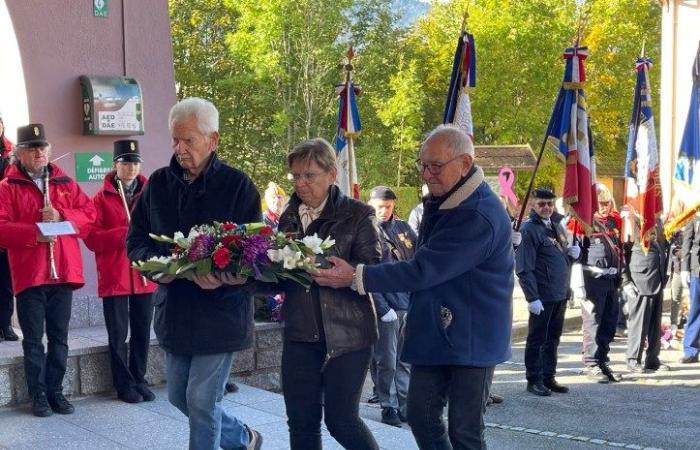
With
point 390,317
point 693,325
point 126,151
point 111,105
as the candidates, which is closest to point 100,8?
point 111,105

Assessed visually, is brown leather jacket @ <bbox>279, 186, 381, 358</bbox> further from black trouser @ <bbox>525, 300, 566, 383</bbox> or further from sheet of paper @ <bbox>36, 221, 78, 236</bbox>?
black trouser @ <bbox>525, 300, 566, 383</bbox>

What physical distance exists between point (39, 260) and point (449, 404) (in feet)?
11.7

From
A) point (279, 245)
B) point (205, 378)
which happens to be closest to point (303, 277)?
point (279, 245)

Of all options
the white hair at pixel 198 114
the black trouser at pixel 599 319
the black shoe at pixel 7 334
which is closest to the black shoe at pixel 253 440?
the white hair at pixel 198 114

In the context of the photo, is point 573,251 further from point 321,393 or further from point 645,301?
point 321,393

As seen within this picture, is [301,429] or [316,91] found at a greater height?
[316,91]

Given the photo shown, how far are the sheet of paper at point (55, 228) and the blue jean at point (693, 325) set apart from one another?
7725 millimetres

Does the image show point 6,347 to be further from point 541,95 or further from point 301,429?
point 541,95

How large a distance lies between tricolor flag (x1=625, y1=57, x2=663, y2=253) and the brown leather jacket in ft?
24.4

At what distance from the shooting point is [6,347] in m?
7.77

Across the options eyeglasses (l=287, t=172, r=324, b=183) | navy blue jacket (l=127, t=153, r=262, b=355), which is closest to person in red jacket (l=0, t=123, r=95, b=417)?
navy blue jacket (l=127, t=153, r=262, b=355)

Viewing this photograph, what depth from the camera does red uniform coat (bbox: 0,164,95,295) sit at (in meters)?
6.89

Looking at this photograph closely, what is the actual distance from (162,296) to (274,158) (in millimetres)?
30015

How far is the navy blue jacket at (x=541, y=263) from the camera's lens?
9.53m
